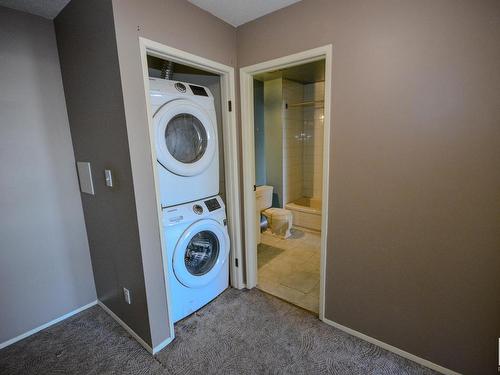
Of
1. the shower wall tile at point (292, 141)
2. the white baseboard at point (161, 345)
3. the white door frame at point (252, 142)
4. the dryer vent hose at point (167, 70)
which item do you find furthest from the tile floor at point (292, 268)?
the dryer vent hose at point (167, 70)

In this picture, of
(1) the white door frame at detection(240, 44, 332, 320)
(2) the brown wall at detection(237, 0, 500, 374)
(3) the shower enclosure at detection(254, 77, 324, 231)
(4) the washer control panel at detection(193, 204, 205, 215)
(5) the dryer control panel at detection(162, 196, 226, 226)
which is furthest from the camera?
(3) the shower enclosure at detection(254, 77, 324, 231)

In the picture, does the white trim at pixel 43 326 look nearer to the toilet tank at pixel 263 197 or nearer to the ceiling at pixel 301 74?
the toilet tank at pixel 263 197

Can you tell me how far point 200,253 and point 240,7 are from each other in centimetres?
185

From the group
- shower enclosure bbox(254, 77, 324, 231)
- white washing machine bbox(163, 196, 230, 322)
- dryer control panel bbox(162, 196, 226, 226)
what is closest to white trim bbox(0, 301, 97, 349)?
white washing machine bbox(163, 196, 230, 322)

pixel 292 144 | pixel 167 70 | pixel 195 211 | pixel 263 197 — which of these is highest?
pixel 167 70

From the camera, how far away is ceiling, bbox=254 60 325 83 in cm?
309

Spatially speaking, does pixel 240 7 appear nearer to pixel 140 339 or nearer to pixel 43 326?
pixel 140 339

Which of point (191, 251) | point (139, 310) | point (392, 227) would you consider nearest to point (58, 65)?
point (191, 251)

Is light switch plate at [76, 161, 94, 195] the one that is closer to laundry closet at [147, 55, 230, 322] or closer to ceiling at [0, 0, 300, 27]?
laundry closet at [147, 55, 230, 322]

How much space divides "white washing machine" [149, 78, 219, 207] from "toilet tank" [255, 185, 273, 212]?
1.46 m

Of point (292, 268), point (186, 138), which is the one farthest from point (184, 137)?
point (292, 268)

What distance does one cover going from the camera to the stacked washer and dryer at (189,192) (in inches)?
64.3

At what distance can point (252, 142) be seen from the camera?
207cm

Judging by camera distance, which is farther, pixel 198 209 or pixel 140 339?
pixel 198 209
